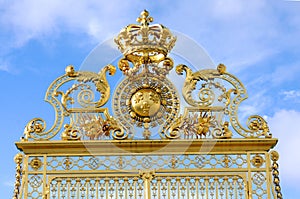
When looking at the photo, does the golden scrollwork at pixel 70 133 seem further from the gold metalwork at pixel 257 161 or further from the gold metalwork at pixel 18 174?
the gold metalwork at pixel 257 161

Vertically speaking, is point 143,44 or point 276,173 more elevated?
point 143,44

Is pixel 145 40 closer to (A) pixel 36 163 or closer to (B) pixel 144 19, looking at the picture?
(B) pixel 144 19

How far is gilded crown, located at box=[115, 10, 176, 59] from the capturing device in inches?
332

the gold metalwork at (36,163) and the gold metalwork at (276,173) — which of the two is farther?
the gold metalwork at (36,163)

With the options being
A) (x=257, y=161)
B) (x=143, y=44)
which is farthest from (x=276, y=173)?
(x=143, y=44)

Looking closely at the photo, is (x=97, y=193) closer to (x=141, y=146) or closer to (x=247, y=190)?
(x=141, y=146)

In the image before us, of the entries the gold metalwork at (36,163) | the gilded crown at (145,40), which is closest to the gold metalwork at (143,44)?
the gilded crown at (145,40)

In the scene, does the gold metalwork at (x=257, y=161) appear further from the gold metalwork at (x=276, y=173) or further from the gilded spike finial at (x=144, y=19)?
the gilded spike finial at (x=144, y=19)

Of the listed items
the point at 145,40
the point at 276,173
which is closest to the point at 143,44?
the point at 145,40

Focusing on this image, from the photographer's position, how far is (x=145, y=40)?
333 inches

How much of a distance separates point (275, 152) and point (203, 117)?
2.90 feet

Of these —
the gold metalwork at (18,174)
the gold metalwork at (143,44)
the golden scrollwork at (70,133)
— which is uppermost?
the gold metalwork at (143,44)

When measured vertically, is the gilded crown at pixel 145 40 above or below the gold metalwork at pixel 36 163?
above

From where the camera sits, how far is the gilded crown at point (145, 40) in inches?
332
